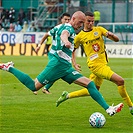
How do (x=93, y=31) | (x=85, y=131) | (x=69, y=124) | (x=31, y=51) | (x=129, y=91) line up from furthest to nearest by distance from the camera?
(x=31, y=51) < (x=129, y=91) < (x=93, y=31) < (x=69, y=124) < (x=85, y=131)

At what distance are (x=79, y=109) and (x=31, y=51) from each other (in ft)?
95.0

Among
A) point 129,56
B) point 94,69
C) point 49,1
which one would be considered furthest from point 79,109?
point 49,1

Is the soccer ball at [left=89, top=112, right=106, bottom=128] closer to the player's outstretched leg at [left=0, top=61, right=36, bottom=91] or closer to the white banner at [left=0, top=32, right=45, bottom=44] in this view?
the player's outstretched leg at [left=0, top=61, right=36, bottom=91]

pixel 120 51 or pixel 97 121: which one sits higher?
pixel 97 121

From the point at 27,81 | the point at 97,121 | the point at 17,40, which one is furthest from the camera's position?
the point at 17,40

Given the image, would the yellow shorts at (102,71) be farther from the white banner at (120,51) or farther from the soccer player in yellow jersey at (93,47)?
the white banner at (120,51)

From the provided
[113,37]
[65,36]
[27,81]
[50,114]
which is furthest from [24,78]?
[113,37]

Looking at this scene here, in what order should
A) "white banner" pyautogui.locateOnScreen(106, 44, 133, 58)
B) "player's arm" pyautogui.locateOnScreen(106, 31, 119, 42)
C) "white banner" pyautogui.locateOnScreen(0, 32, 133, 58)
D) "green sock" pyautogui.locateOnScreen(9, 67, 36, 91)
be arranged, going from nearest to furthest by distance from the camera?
1. "green sock" pyautogui.locateOnScreen(9, 67, 36, 91)
2. "player's arm" pyautogui.locateOnScreen(106, 31, 119, 42)
3. "white banner" pyautogui.locateOnScreen(106, 44, 133, 58)
4. "white banner" pyautogui.locateOnScreen(0, 32, 133, 58)

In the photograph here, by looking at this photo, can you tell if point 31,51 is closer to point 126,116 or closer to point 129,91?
point 129,91

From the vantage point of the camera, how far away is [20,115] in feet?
39.6

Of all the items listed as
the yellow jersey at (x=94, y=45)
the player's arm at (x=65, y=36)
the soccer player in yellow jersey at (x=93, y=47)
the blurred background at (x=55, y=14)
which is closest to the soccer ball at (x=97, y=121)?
the player's arm at (x=65, y=36)

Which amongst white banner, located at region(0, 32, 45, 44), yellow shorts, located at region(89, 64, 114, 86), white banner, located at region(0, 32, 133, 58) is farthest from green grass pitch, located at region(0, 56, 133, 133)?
white banner, located at region(0, 32, 45, 44)

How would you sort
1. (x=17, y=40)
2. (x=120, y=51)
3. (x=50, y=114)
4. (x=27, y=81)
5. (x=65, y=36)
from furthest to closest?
1. (x=17, y=40)
2. (x=120, y=51)
3. (x=50, y=114)
4. (x=27, y=81)
5. (x=65, y=36)

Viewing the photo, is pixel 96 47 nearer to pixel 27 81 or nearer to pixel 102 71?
pixel 102 71
